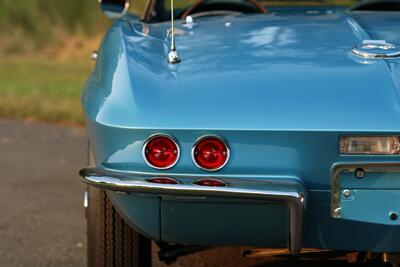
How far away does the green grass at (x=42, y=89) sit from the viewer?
887cm

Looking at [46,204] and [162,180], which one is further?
[46,204]

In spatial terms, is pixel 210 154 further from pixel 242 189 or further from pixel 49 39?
pixel 49 39

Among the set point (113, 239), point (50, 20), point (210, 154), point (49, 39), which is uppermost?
point (50, 20)

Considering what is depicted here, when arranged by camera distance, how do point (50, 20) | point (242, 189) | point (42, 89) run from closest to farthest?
point (242, 189)
point (42, 89)
point (50, 20)

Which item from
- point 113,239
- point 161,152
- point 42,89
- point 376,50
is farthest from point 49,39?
point 161,152

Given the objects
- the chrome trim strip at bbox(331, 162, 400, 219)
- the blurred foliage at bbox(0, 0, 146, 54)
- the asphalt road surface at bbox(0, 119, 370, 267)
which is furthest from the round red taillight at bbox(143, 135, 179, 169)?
the blurred foliage at bbox(0, 0, 146, 54)

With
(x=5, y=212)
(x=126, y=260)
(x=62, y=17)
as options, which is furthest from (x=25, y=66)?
(x=126, y=260)

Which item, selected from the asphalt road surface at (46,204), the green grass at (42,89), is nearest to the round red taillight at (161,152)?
the asphalt road surface at (46,204)

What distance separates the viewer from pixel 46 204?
566cm

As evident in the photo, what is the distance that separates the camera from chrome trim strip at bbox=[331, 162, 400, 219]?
293 cm

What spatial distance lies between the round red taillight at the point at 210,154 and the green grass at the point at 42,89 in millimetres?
5603

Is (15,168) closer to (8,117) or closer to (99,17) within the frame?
(8,117)

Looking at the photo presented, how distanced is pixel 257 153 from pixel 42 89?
24.7 ft

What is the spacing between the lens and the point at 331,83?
3166 mm
